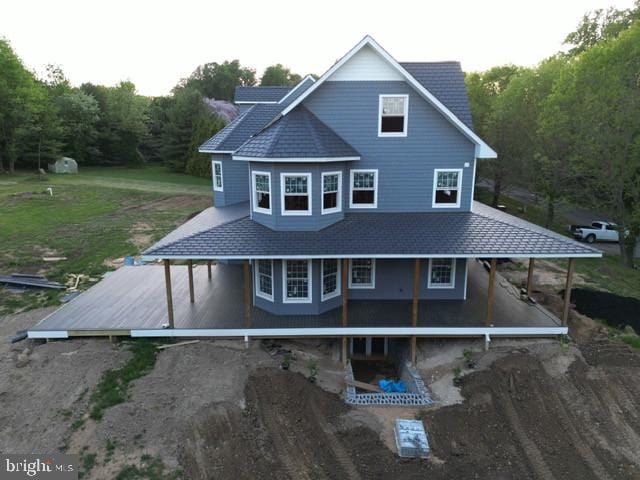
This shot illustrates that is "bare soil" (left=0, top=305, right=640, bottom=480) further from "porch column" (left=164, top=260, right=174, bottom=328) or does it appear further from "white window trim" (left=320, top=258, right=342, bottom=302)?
"white window trim" (left=320, top=258, right=342, bottom=302)

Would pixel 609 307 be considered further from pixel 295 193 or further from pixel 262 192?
pixel 262 192

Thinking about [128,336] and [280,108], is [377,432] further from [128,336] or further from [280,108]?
[280,108]

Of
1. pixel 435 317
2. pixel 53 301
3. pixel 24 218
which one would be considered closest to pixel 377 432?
pixel 435 317

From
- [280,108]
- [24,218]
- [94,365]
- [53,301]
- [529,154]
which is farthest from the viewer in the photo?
[529,154]

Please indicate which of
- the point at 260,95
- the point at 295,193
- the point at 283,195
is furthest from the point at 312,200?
the point at 260,95

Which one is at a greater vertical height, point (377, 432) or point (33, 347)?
point (33, 347)

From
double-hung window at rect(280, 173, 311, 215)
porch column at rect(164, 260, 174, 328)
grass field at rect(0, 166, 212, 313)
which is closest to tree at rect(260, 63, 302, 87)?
grass field at rect(0, 166, 212, 313)
